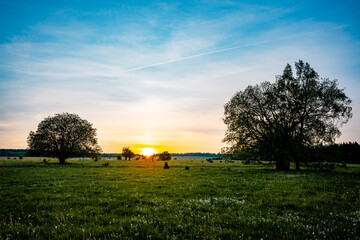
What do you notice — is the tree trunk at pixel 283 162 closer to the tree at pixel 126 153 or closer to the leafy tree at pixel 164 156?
the leafy tree at pixel 164 156

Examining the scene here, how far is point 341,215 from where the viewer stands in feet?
26.5

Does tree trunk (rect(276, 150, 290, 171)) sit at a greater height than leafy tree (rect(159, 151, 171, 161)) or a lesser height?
greater

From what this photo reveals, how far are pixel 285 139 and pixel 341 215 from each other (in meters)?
29.3

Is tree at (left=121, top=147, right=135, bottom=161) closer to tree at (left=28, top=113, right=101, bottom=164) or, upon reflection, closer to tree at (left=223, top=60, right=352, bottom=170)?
tree at (left=28, top=113, right=101, bottom=164)

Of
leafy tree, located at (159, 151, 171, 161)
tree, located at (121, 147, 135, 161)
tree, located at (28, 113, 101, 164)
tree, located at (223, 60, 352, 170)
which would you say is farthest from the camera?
leafy tree, located at (159, 151, 171, 161)

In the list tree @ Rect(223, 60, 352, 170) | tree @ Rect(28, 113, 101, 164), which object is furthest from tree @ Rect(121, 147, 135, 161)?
tree @ Rect(223, 60, 352, 170)

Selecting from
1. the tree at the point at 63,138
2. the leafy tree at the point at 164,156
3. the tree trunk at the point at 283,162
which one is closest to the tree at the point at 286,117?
the tree trunk at the point at 283,162

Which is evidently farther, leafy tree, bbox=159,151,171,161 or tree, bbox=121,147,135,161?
leafy tree, bbox=159,151,171,161

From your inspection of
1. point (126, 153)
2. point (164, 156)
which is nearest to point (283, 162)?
point (164, 156)

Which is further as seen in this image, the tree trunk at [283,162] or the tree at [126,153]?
the tree at [126,153]

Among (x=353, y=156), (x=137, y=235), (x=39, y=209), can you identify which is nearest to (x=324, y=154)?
(x=137, y=235)

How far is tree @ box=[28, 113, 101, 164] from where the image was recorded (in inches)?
2242

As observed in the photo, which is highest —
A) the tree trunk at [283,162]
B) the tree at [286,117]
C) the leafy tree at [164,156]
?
the tree at [286,117]

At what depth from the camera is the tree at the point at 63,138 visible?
56.9 meters
